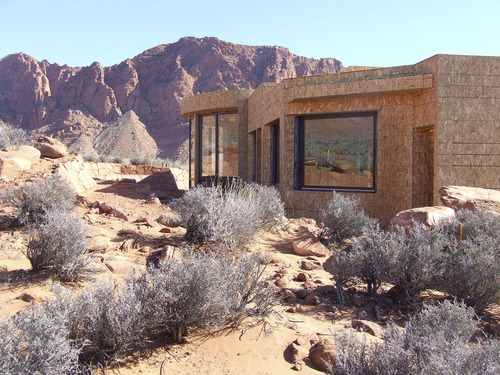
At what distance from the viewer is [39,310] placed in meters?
2.80

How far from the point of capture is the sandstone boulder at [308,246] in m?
6.04

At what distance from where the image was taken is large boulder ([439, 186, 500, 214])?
19.6 ft

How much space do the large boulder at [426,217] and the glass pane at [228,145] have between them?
25.0 ft

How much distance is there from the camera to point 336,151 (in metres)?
9.03

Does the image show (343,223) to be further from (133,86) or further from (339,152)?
(133,86)

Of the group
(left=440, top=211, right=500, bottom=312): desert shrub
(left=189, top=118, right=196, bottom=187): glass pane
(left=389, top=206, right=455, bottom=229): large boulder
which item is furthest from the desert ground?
(left=189, top=118, right=196, bottom=187): glass pane

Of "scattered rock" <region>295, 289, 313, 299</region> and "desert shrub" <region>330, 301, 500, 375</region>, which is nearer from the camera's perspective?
"desert shrub" <region>330, 301, 500, 375</region>

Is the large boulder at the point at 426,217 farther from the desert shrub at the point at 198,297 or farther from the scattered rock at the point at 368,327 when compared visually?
the desert shrub at the point at 198,297

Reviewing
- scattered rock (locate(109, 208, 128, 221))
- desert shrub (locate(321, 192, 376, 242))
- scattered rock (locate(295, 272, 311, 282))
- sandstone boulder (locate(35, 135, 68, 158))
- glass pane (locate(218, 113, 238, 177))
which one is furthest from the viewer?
glass pane (locate(218, 113, 238, 177))

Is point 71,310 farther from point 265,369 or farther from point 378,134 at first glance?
point 378,134

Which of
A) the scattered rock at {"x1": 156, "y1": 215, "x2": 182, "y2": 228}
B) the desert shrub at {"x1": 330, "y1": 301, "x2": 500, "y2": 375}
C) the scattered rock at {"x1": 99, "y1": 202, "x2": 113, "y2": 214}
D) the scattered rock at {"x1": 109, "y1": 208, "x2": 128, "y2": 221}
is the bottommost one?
the desert shrub at {"x1": 330, "y1": 301, "x2": 500, "y2": 375}

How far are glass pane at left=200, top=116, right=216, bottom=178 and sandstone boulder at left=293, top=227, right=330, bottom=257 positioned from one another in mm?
7369

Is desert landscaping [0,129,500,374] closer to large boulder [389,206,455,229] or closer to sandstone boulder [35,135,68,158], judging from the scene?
large boulder [389,206,455,229]

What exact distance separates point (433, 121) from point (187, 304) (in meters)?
6.36
